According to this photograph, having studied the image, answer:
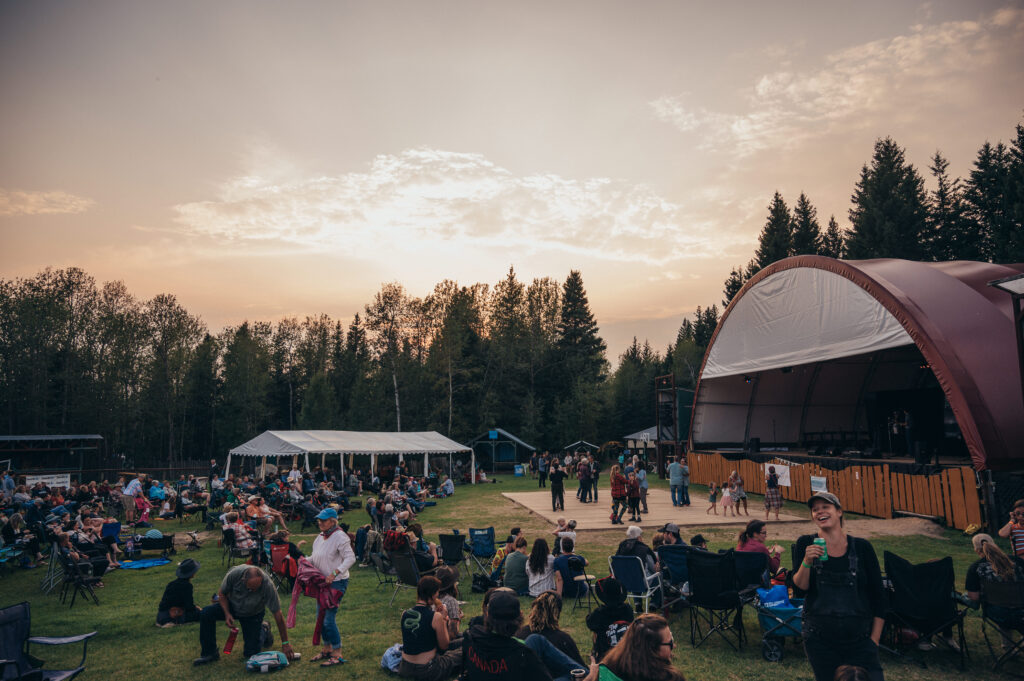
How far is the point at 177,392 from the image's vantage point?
46312 millimetres

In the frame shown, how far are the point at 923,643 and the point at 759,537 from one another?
75.7 inches

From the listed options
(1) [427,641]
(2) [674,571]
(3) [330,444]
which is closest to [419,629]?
(1) [427,641]

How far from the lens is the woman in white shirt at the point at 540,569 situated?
324 inches

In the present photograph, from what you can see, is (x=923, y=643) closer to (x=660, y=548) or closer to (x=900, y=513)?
(x=660, y=548)

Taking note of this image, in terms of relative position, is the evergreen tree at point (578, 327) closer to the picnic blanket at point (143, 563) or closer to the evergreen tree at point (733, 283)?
the evergreen tree at point (733, 283)

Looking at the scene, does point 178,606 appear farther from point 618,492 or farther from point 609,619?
point 618,492

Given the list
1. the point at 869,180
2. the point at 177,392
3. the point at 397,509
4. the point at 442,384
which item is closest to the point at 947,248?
the point at 869,180

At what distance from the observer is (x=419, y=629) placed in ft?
18.3

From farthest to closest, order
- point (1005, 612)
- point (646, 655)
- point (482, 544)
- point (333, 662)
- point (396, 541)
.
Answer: point (482, 544) < point (396, 541) < point (333, 662) < point (1005, 612) < point (646, 655)

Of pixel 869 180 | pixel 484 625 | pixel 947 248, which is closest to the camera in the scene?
pixel 484 625

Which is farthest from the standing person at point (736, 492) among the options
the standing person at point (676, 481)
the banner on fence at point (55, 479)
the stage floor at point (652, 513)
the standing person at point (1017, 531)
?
the banner on fence at point (55, 479)

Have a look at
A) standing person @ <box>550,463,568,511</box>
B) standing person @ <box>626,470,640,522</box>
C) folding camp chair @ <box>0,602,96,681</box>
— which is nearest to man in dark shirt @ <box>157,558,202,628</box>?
folding camp chair @ <box>0,602,96,681</box>

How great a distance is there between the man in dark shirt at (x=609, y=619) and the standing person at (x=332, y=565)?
289cm

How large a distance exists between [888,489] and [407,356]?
33.3m
